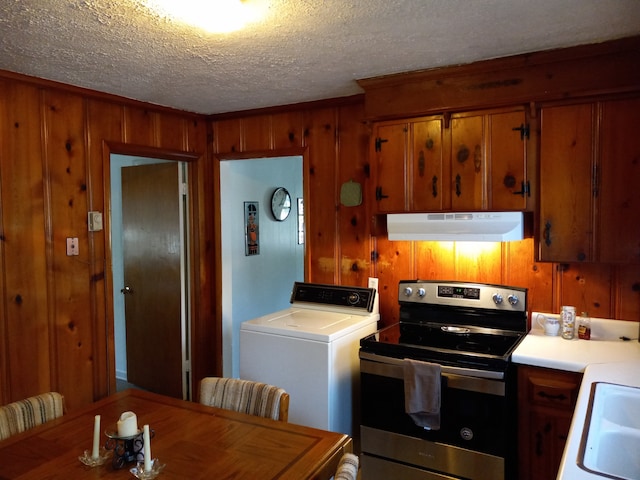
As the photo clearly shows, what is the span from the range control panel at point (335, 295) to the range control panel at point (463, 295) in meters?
0.22

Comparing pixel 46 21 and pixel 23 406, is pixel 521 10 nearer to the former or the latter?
pixel 46 21

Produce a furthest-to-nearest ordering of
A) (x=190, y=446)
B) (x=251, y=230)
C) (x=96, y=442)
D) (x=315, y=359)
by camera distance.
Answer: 1. (x=251, y=230)
2. (x=315, y=359)
3. (x=190, y=446)
4. (x=96, y=442)

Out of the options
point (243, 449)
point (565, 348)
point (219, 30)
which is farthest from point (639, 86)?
point (243, 449)

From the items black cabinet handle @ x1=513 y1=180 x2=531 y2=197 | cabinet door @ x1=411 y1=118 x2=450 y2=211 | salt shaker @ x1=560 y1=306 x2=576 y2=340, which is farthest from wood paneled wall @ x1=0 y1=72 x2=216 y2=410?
salt shaker @ x1=560 y1=306 x2=576 y2=340

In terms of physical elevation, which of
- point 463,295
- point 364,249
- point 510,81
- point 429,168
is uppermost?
point 510,81

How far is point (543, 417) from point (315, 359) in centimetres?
111

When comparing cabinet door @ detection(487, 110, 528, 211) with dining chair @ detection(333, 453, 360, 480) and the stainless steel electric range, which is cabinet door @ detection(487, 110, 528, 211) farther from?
dining chair @ detection(333, 453, 360, 480)

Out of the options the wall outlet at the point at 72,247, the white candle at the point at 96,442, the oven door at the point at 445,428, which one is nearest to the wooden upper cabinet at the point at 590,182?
the oven door at the point at 445,428

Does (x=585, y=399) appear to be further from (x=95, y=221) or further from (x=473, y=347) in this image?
(x=95, y=221)

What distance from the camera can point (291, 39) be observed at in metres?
2.16

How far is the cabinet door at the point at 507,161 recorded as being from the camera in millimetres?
2514

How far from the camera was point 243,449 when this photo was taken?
1.65 metres

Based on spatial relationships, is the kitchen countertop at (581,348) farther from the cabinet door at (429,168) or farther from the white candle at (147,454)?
the white candle at (147,454)

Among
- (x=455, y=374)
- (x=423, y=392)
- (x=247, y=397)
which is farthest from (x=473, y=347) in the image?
(x=247, y=397)
